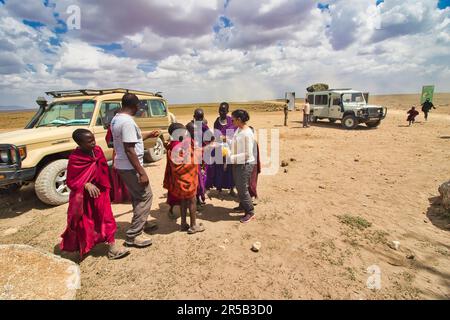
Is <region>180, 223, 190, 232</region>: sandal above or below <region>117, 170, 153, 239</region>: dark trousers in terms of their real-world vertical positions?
below

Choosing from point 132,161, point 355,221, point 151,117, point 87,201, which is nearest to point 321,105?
point 151,117

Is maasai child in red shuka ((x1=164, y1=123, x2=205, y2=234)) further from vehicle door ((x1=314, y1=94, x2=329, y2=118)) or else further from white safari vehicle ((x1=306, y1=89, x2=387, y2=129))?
vehicle door ((x1=314, y1=94, x2=329, y2=118))

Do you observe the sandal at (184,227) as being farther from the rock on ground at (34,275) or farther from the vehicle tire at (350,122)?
the vehicle tire at (350,122)

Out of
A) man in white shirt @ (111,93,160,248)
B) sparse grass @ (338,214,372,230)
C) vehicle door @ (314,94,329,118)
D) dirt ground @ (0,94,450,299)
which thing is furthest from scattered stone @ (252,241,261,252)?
vehicle door @ (314,94,329,118)

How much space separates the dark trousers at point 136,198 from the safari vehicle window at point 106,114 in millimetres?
2620

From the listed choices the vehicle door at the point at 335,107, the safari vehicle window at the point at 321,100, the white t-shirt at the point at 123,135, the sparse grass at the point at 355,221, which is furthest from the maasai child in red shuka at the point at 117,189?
the safari vehicle window at the point at 321,100

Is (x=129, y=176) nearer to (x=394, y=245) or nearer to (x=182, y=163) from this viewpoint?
(x=182, y=163)

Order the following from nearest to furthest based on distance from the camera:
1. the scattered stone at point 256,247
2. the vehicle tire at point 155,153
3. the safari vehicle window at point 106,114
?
the scattered stone at point 256,247 < the safari vehicle window at point 106,114 < the vehicle tire at point 155,153

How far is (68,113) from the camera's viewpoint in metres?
4.96

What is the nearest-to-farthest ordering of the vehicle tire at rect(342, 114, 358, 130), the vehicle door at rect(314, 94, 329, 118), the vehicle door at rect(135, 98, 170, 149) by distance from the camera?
1. the vehicle door at rect(135, 98, 170, 149)
2. the vehicle tire at rect(342, 114, 358, 130)
3. the vehicle door at rect(314, 94, 329, 118)

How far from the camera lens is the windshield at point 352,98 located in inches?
564

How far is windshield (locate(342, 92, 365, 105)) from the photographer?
1432cm

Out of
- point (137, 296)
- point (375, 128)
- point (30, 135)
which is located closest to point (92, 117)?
point (30, 135)
